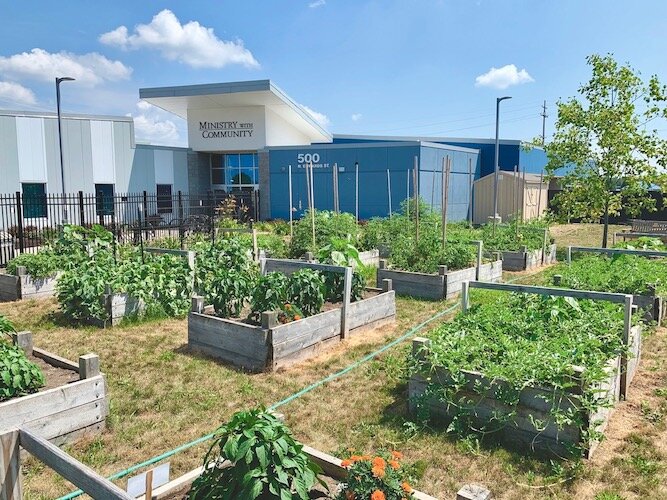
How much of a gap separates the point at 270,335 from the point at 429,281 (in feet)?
15.9

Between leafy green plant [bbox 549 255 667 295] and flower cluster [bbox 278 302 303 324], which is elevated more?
leafy green plant [bbox 549 255 667 295]

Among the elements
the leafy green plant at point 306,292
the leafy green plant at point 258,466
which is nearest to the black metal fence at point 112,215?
the leafy green plant at point 306,292

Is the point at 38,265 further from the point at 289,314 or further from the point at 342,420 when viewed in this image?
the point at 342,420

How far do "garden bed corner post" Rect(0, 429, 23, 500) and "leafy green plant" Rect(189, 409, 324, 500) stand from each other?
2.97 feet

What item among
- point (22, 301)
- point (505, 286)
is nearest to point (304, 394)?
point (505, 286)

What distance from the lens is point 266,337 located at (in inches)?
247

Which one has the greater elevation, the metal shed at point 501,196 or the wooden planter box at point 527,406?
the metal shed at point 501,196

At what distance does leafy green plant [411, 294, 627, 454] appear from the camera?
4297 mm

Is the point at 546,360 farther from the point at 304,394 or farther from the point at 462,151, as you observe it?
the point at 462,151

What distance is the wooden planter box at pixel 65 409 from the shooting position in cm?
434

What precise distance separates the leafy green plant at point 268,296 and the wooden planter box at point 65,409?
222 cm

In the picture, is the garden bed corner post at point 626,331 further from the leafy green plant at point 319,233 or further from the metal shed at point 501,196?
the metal shed at point 501,196

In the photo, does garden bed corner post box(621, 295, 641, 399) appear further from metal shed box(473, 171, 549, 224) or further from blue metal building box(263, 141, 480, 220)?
metal shed box(473, 171, 549, 224)

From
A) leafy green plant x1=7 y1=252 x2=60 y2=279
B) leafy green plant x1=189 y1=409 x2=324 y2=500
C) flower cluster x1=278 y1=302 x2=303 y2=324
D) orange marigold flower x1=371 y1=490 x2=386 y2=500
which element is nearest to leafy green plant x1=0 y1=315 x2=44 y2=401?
leafy green plant x1=189 y1=409 x2=324 y2=500
